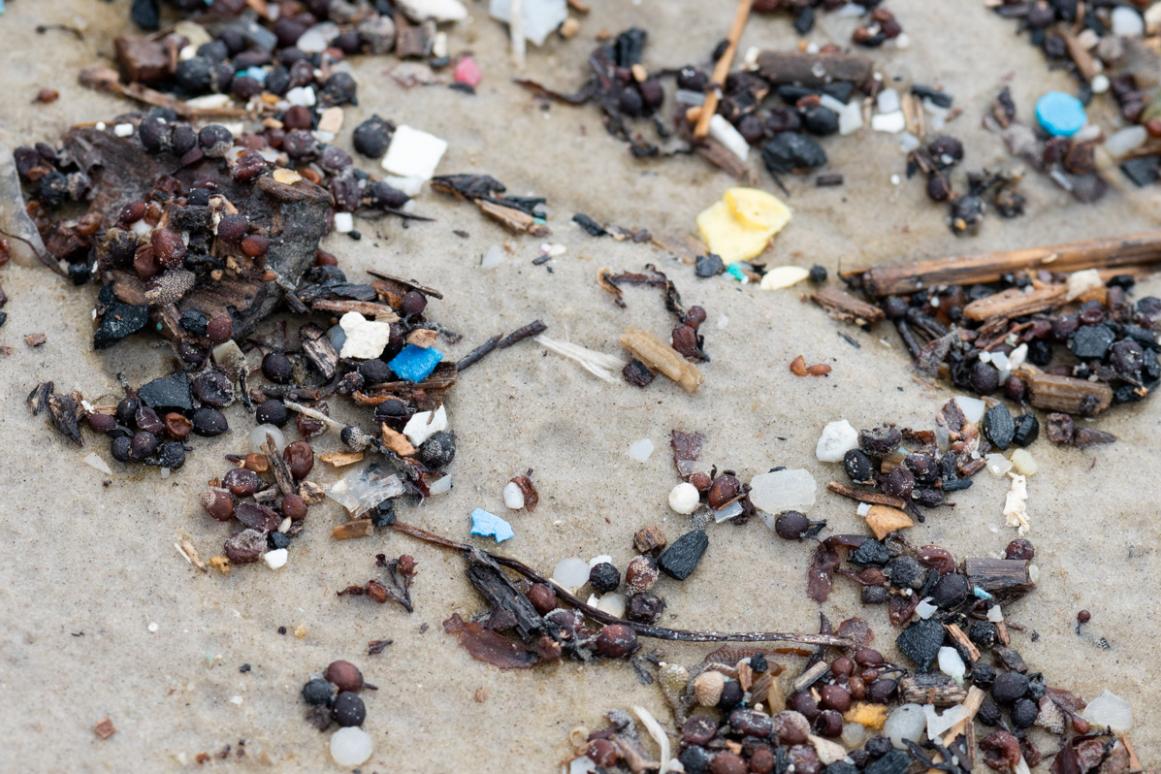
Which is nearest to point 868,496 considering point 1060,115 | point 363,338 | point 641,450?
point 641,450

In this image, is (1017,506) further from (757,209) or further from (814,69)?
(814,69)

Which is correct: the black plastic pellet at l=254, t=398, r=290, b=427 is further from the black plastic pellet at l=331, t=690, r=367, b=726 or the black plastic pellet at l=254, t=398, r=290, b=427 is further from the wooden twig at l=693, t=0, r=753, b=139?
the wooden twig at l=693, t=0, r=753, b=139

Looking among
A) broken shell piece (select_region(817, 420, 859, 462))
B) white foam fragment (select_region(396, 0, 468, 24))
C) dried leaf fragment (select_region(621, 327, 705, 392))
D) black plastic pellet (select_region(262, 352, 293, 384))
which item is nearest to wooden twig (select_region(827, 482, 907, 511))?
broken shell piece (select_region(817, 420, 859, 462))

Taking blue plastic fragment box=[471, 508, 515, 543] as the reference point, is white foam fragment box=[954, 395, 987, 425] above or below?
above

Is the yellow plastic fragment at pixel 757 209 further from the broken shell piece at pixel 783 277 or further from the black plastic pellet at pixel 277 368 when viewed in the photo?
the black plastic pellet at pixel 277 368

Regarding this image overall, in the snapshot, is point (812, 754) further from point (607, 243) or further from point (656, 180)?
point (656, 180)

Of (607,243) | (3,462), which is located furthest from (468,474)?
(3,462)
